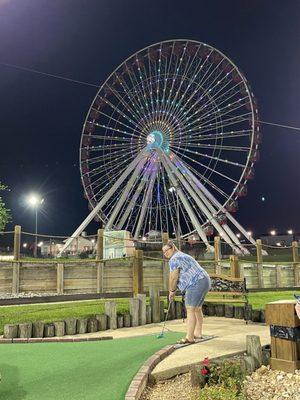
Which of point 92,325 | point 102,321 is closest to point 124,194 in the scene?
point 102,321

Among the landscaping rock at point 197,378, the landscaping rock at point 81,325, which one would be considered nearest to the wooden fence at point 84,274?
the landscaping rock at point 81,325

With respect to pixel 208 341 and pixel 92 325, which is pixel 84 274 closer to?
pixel 92 325

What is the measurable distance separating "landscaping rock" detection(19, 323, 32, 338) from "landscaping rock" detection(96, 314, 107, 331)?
152cm

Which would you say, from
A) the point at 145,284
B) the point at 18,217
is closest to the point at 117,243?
the point at 145,284

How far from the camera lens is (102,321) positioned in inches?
319

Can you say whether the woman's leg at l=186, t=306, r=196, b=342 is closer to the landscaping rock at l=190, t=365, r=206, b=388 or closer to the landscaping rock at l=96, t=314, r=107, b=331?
the landscaping rock at l=190, t=365, r=206, b=388

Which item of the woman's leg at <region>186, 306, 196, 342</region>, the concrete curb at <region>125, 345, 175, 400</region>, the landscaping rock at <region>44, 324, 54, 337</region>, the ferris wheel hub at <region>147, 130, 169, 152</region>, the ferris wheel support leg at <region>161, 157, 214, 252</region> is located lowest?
the concrete curb at <region>125, 345, 175, 400</region>

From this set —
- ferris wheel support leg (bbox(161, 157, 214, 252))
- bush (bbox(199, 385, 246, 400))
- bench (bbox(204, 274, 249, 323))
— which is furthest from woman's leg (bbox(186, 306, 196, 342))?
ferris wheel support leg (bbox(161, 157, 214, 252))

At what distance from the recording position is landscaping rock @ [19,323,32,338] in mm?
6704

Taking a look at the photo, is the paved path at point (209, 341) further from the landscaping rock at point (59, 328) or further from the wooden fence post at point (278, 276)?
the wooden fence post at point (278, 276)

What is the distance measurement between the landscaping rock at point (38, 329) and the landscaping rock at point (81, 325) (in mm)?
743

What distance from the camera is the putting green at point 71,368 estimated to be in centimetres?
380

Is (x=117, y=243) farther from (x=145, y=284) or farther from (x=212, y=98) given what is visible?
(x=212, y=98)

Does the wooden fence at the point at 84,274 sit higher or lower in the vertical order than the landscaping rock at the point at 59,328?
higher
